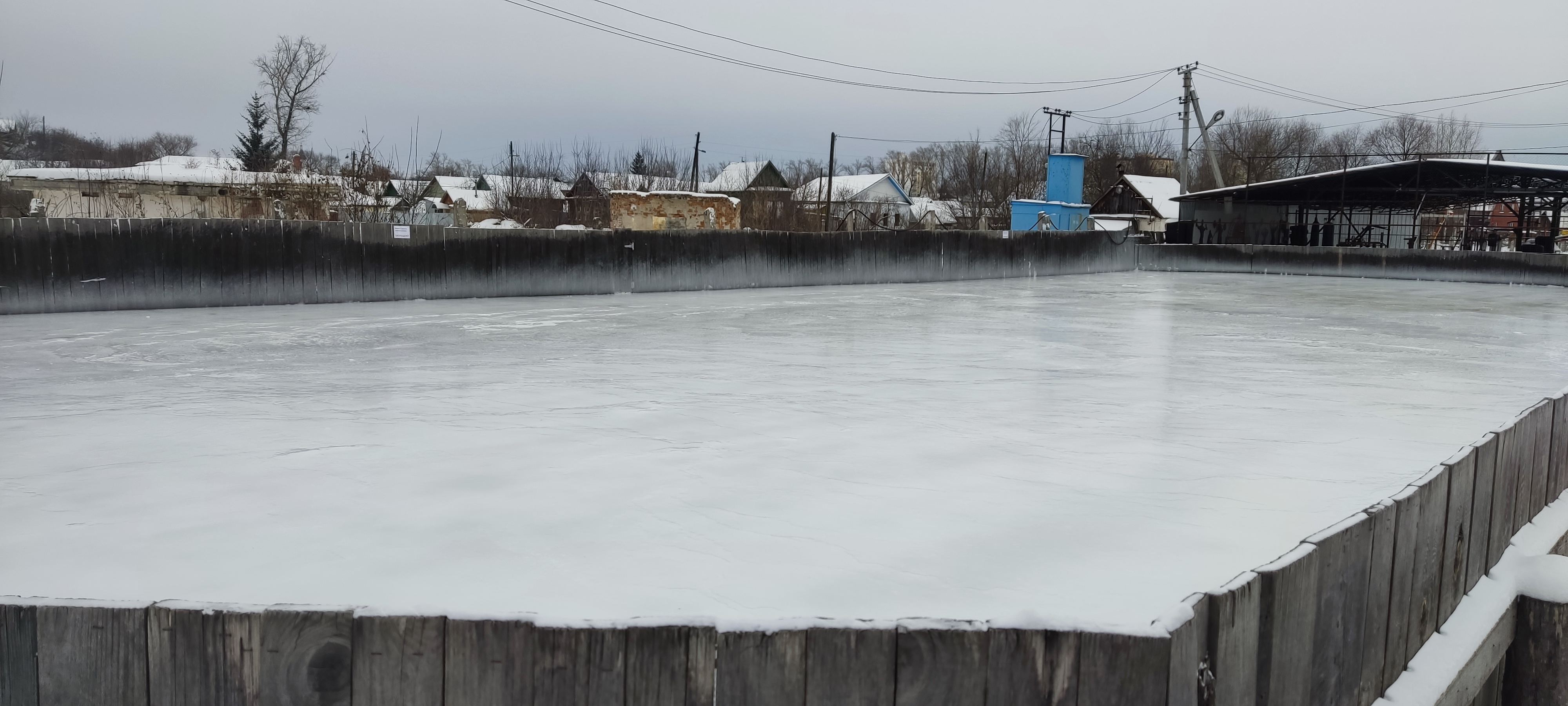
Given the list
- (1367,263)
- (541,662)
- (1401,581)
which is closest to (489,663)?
(541,662)

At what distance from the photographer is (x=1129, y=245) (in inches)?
1153

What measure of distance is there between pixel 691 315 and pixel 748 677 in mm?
11160

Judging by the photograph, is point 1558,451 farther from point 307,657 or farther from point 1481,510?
point 307,657

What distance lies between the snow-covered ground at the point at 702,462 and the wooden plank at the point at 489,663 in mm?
86

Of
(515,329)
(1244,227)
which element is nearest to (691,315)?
(515,329)

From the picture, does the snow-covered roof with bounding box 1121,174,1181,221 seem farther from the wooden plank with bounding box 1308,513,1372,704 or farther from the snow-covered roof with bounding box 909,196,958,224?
the wooden plank with bounding box 1308,513,1372,704

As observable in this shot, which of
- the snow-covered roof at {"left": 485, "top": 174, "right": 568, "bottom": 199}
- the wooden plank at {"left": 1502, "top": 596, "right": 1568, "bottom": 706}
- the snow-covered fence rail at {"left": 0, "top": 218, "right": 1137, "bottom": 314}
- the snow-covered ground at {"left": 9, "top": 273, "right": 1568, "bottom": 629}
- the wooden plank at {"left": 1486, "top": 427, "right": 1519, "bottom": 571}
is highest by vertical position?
the snow-covered roof at {"left": 485, "top": 174, "right": 568, "bottom": 199}

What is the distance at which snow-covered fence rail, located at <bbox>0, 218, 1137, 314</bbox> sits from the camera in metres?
12.0

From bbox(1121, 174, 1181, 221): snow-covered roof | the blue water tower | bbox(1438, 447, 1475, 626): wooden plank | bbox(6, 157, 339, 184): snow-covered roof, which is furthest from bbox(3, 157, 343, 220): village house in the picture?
bbox(1121, 174, 1181, 221): snow-covered roof

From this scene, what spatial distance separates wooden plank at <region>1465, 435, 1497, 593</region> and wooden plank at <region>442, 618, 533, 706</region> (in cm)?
290

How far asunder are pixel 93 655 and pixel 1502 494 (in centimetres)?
401

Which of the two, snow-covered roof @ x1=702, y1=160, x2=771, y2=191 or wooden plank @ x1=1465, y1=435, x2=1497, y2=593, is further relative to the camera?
snow-covered roof @ x1=702, y1=160, x2=771, y2=191

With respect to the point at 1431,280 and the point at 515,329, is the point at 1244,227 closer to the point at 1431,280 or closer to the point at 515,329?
the point at 1431,280

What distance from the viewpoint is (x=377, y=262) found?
47.1 feet
